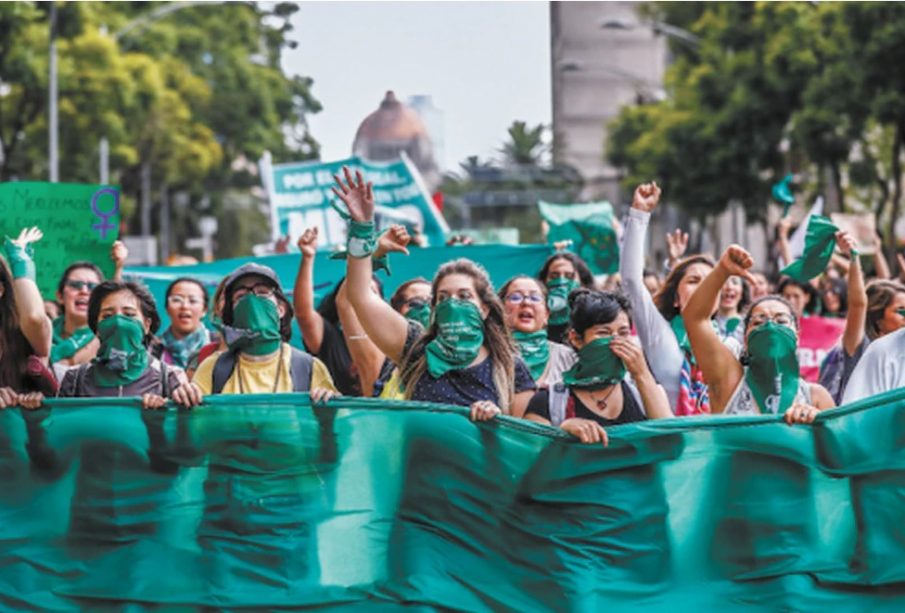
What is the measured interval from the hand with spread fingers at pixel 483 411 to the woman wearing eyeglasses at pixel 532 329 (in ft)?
5.14

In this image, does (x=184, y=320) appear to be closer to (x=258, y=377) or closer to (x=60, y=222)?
(x=60, y=222)

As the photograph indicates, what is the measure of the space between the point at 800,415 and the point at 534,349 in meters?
1.86

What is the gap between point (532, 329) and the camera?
7.35 metres

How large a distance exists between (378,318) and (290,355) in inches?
22.1

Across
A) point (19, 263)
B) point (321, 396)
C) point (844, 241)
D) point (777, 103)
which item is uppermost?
point (777, 103)

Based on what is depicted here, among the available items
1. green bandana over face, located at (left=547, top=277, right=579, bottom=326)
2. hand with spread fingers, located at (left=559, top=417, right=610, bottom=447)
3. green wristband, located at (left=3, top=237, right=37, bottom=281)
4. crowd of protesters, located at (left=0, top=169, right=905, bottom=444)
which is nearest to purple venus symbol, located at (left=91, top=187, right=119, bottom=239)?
crowd of protesters, located at (left=0, top=169, right=905, bottom=444)

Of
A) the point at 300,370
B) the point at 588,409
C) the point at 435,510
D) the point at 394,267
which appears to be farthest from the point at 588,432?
the point at 394,267

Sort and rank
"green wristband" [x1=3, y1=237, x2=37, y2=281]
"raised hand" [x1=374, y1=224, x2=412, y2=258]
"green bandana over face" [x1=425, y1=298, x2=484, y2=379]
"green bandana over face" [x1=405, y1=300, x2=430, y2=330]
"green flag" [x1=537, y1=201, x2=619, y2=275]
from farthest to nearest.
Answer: "green flag" [x1=537, y1=201, x2=619, y2=275] → "green bandana over face" [x1=405, y1=300, x2=430, y2=330] → "raised hand" [x1=374, y1=224, x2=412, y2=258] → "green wristband" [x1=3, y1=237, x2=37, y2=281] → "green bandana over face" [x1=425, y1=298, x2=484, y2=379]

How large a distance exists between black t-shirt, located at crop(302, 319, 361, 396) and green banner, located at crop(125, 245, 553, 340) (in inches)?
128

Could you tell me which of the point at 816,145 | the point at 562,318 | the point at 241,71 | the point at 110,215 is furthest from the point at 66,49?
the point at 562,318

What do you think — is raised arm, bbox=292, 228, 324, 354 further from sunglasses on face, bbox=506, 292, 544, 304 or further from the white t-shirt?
the white t-shirt

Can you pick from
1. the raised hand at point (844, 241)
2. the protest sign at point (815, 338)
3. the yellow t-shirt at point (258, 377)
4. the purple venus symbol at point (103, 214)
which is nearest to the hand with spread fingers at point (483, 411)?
the yellow t-shirt at point (258, 377)

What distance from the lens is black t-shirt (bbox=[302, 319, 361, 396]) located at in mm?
7855

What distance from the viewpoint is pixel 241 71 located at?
186ft
